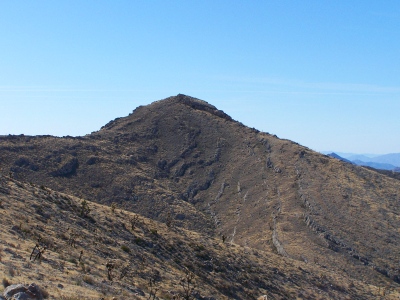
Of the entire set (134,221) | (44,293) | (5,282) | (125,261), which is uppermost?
(5,282)

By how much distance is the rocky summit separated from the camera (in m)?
23.7

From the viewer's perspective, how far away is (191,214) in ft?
195

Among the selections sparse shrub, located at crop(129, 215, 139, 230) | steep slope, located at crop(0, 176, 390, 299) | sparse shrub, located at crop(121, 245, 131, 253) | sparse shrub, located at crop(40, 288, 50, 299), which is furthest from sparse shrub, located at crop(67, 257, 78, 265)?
sparse shrub, located at crop(129, 215, 139, 230)

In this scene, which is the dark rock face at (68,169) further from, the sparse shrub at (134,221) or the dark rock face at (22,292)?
the dark rock face at (22,292)

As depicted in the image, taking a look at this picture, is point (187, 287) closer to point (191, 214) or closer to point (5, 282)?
point (5, 282)

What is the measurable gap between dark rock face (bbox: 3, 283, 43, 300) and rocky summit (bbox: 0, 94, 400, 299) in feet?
2.86

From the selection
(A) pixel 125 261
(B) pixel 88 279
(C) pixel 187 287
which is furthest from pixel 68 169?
(B) pixel 88 279

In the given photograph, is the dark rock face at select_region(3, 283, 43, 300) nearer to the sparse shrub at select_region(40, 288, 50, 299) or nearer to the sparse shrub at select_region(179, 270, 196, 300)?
the sparse shrub at select_region(40, 288, 50, 299)

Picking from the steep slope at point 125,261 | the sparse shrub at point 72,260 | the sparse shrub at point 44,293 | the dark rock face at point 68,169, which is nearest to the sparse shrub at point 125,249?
the steep slope at point 125,261

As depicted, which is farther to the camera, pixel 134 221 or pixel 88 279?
pixel 134 221

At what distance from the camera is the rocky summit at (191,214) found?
2367cm

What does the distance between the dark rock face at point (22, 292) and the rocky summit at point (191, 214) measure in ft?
2.86

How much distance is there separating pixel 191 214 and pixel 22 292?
4645 centimetres

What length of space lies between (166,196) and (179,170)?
34.5ft
